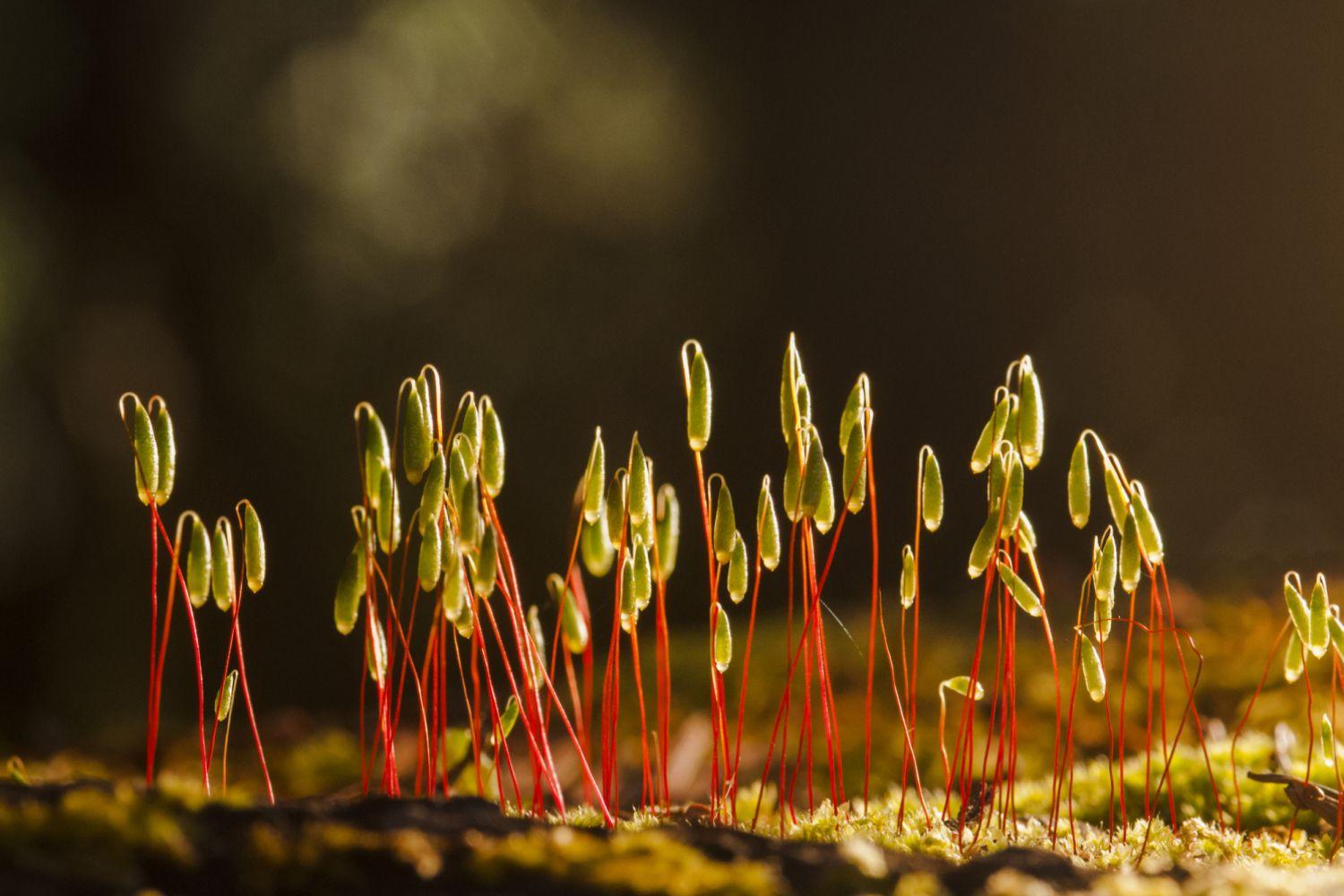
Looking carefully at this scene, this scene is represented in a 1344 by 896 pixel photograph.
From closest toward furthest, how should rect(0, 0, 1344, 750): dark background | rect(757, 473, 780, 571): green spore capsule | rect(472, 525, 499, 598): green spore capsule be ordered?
1. rect(472, 525, 499, 598): green spore capsule
2. rect(757, 473, 780, 571): green spore capsule
3. rect(0, 0, 1344, 750): dark background

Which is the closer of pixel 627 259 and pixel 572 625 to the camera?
pixel 572 625

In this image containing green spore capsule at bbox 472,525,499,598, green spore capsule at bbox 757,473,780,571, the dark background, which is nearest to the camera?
green spore capsule at bbox 472,525,499,598

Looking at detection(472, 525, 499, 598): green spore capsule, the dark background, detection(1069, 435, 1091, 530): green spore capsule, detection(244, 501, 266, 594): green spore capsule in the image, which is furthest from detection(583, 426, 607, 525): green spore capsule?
the dark background

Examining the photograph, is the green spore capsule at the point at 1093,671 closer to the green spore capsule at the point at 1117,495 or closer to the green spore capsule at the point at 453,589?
the green spore capsule at the point at 1117,495

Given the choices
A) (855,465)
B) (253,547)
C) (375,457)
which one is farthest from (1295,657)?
(253,547)

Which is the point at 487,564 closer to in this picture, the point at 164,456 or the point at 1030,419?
the point at 164,456

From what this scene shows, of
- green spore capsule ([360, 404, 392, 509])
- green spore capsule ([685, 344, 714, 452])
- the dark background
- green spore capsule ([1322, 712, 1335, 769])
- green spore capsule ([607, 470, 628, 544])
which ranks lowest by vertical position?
green spore capsule ([1322, 712, 1335, 769])

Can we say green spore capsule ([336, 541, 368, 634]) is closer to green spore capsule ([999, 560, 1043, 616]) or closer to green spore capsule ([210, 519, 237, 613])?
green spore capsule ([210, 519, 237, 613])
